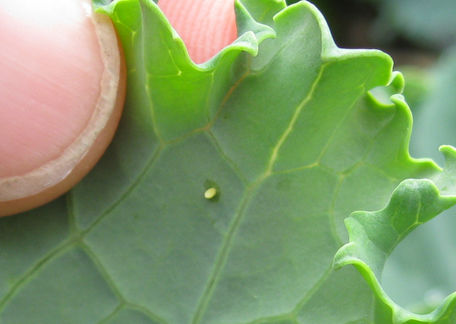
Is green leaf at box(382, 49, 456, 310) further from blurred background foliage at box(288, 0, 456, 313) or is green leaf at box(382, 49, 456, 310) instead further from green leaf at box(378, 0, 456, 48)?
green leaf at box(378, 0, 456, 48)

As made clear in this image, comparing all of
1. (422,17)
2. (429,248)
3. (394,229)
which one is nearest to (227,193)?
(394,229)

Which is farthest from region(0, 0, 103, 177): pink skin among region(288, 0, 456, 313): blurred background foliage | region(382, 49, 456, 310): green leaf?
region(382, 49, 456, 310): green leaf

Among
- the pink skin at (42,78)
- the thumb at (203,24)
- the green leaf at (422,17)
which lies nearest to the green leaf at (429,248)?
the green leaf at (422,17)

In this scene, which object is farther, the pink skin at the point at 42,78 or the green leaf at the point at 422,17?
the green leaf at the point at 422,17

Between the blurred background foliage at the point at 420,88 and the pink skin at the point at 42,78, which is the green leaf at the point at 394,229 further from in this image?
the blurred background foliage at the point at 420,88

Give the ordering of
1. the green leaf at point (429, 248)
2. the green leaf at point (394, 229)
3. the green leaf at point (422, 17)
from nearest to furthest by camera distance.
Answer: the green leaf at point (394, 229) → the green leaf at point (429, 248) → the green leaf at point (422, 17)
